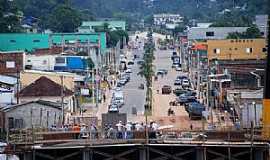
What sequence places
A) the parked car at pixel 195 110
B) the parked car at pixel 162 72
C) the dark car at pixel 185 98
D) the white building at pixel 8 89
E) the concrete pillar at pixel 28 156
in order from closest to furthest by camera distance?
the concrete pillar at pixel 28 156
the white building at pixel 8 89
the parked car at pixel 195 110
the dark car at pixel 185 98
the parked car at pixel 162 72

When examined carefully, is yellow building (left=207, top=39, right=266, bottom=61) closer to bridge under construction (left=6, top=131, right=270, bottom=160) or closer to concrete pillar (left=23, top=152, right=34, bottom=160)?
bridge under construction (left=6, top=131, right=270, bottom=160)

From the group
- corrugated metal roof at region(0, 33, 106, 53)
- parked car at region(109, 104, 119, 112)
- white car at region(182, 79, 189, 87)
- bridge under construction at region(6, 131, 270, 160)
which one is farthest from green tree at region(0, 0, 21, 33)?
bridge under construction at region(6, 131, 270, 160)

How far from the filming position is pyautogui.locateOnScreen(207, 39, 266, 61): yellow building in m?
34.3

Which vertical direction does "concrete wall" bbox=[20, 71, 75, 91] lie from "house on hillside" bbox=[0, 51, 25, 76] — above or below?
below

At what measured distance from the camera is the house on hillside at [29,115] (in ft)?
64.0

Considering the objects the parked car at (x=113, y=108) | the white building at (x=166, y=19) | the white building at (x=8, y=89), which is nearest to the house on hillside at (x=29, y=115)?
the white building at (x=8, y=89)

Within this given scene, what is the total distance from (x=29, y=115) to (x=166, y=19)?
Result: 62.9m

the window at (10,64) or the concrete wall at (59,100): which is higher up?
the window at (10,64)

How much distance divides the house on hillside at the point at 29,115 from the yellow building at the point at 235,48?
15108mm

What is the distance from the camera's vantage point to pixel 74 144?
14.1 m

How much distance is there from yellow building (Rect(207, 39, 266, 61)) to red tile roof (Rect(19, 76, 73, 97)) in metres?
12.2

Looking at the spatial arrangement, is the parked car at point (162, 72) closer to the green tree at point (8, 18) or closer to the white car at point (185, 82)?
the white car at point (185, 82)

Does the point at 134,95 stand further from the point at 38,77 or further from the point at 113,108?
the point at 38,77

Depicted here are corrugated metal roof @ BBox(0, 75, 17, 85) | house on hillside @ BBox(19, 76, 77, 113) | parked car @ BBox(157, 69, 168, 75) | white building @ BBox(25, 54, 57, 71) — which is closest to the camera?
house on hillside @ BBox(19, 76, 77, 113)
